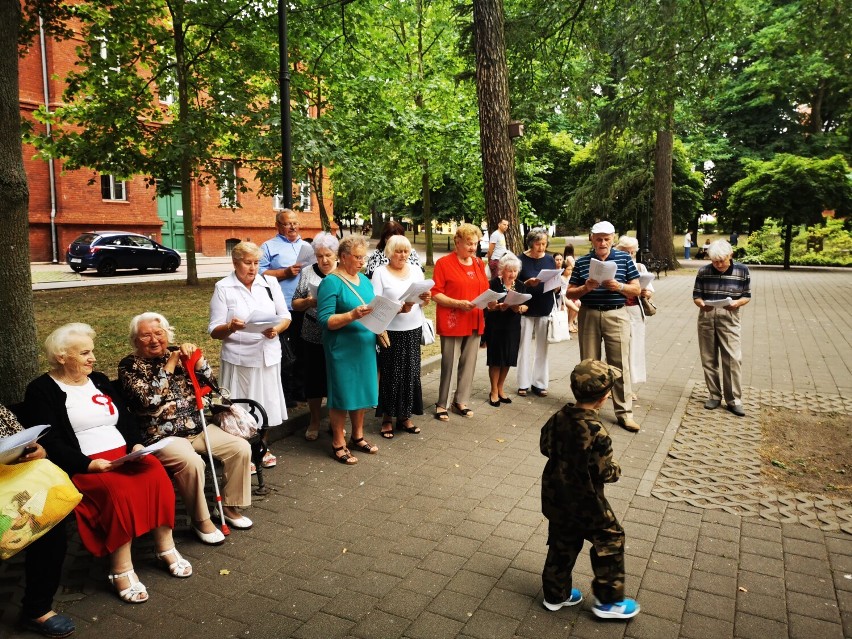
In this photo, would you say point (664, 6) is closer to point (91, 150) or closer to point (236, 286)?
point (236, 286)

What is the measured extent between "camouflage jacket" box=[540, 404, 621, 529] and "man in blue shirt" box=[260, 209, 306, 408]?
3843 mm

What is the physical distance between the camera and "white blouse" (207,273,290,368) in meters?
5.34

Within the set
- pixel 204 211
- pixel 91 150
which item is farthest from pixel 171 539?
pixel 204 211

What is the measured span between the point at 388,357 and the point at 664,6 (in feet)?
35.1

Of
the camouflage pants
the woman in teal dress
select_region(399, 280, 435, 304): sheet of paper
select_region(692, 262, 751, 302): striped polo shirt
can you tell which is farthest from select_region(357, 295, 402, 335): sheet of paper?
select_region(692, 262, 751, 302): striped polo shirt

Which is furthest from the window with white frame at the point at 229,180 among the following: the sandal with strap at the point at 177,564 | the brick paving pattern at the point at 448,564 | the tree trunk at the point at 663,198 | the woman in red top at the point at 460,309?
the tree trunk at the point at 663,198

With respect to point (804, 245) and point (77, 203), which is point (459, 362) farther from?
point (804, 245)

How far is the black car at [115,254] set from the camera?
2373 centimetres

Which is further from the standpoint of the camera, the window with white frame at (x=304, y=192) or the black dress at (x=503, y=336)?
the window with white frame at (x=304, y=192)

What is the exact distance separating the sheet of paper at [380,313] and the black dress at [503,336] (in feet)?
7.93

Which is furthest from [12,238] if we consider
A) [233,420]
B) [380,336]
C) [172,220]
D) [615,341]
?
[172,220]

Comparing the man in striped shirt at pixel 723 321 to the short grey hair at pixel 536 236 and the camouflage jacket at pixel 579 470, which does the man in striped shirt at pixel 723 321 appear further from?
the camouflage jacket at pixel 579 470

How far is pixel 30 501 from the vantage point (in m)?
3.12

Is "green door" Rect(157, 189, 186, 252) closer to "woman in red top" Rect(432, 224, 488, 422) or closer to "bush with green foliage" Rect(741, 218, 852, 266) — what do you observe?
"bush with green foliage" Rect(741, 218, 852, 266)
